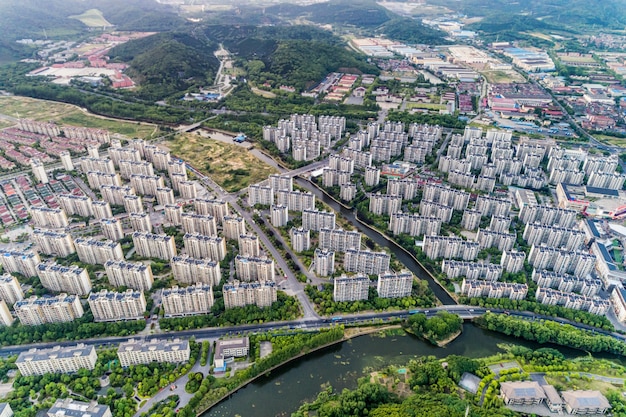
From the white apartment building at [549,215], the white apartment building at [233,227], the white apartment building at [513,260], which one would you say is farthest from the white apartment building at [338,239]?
the white apartment building at [549,215]

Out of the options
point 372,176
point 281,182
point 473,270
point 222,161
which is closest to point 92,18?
point 222,161

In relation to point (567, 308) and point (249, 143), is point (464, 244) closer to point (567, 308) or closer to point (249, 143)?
point (567, 308)

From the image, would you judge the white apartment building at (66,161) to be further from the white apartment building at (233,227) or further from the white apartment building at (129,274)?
the white apartment building at (233,227)

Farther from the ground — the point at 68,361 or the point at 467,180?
the point at 467,180

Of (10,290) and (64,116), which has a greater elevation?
(64,116)

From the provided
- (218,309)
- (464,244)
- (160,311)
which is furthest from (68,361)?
(464,244)

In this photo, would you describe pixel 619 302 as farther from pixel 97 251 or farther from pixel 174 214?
pixel 97 251
